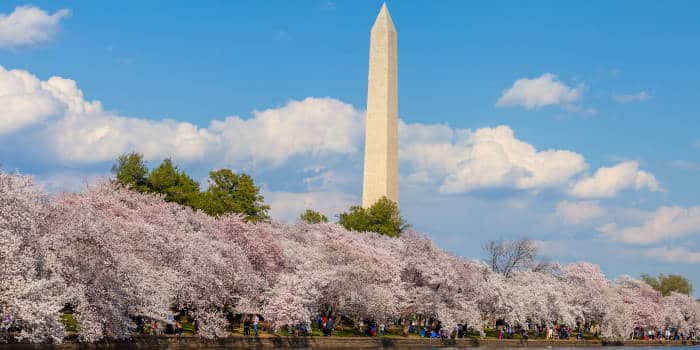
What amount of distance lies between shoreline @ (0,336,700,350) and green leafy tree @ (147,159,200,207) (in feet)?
82.2

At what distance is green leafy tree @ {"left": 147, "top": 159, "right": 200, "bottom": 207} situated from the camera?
8125 centimetres

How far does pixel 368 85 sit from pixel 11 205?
71949 mm

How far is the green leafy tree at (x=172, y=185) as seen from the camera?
81250mm

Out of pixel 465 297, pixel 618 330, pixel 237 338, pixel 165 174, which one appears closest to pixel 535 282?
pixel 618 330

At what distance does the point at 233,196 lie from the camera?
84.6 metres

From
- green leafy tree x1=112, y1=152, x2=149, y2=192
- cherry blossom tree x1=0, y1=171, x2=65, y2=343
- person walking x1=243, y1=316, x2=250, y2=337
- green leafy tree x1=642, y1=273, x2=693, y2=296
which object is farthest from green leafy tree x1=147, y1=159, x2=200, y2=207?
green leafy tree x1=642, y1=273, x2=693, y2=296

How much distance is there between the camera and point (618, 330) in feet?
308

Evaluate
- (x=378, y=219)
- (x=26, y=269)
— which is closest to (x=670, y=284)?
(x=378, y=219)

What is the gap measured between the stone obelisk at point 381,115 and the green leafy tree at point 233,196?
71.1 feet

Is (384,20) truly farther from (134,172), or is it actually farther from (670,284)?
(670,284)

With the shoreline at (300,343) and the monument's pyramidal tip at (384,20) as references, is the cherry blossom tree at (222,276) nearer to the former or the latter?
the shoreline at (300,343)

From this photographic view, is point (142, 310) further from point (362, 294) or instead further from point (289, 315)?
point (362, 294)

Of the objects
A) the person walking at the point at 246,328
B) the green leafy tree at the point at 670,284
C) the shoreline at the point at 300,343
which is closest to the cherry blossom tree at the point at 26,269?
the shoreline at the point at 300,343

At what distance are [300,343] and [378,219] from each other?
1784 inches
